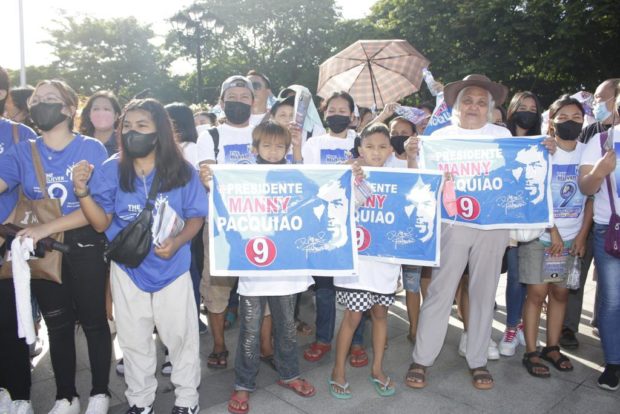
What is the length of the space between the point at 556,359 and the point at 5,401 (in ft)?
13.6

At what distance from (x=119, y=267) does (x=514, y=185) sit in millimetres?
2803

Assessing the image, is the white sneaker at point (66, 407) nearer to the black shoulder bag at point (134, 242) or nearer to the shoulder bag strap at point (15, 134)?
the black shoulder bag at point (134, 242)

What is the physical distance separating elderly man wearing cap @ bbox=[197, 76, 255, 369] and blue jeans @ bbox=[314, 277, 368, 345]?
782 millimetres

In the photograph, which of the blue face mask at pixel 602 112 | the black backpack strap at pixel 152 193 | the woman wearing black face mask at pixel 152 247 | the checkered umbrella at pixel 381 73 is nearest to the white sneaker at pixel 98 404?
the woman wearing black face mask at pixel 152 247

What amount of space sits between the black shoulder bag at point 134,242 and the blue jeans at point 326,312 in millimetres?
1797

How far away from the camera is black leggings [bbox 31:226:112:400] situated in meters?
3.20

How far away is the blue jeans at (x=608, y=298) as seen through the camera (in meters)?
3.80

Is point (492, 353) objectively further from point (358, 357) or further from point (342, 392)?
point (342, 392)

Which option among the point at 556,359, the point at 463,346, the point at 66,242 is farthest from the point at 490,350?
the point at 66,242

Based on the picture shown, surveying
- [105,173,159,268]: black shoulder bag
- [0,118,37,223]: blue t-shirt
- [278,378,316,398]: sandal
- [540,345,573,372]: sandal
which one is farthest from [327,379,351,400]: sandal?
[0,118,37,223]: blue t-shirt

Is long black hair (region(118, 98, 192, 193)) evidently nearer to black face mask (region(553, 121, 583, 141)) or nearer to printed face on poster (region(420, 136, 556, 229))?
printed face on poster (region(420, 136, 556, 229))

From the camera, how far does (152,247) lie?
3029mm

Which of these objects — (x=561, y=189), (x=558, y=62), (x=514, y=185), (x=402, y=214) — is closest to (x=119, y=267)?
(x=402, y=214)

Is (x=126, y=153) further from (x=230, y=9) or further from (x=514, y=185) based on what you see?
(x=230, y=9)
